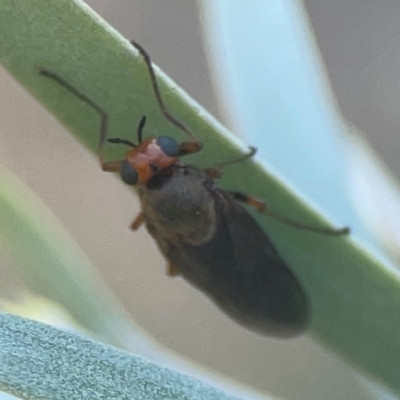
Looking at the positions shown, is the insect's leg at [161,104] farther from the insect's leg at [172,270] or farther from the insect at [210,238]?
→ the insect's leg at [172,270]

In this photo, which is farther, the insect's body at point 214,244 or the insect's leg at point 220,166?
the insect's body at point 214,244

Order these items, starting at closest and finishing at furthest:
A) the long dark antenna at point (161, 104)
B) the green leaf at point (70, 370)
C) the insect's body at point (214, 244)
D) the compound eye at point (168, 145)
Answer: the green leaf at point (70, 370) → the long dark antenna at point (161, 104) → the compound eye at point (168, 145) → the insect's body at point (214, 244)

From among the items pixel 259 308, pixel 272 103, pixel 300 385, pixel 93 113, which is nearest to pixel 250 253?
pixel 259 308

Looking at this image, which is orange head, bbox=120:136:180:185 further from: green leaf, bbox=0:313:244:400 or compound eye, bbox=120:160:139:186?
green leaf, bbox=0:313:244:400

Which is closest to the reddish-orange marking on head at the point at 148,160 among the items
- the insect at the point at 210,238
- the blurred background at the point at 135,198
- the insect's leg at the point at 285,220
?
the insect at the point at 210,238

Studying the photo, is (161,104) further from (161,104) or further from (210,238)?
(210,238)

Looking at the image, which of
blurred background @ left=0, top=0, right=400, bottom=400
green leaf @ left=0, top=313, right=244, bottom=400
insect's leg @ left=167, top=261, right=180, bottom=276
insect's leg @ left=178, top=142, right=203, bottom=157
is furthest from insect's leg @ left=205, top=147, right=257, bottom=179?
blurred background @ left=0, top=0, right=400, bottom=400

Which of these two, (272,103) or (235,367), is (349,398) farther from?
(272,103)
